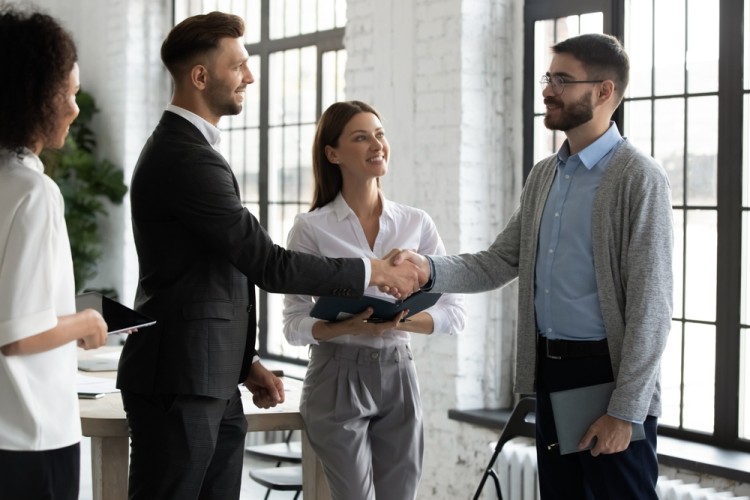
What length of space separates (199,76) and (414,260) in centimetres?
83

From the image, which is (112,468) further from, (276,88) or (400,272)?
(276,88)

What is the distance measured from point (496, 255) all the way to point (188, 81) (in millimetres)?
1063

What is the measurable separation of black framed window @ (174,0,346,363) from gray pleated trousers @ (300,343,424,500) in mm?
3534

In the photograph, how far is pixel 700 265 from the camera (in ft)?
13.6

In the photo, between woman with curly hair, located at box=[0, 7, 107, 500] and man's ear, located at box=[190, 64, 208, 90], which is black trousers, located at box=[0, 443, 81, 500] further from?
man's ear, located at box=[190, 64, 208, 90]

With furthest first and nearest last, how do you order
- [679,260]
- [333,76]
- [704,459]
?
[333,76]
[679,260]
[704,459]

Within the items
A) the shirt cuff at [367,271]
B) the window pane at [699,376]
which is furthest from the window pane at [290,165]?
the shirt cuff at [367,271]

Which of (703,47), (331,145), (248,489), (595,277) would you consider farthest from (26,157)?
(248,489)

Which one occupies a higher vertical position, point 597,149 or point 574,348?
point 597,149

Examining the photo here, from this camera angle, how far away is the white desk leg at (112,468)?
3.10 m

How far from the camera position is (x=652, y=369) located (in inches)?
97.7

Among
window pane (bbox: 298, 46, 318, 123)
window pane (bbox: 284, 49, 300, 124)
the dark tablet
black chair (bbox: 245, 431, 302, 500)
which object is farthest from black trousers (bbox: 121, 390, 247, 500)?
window pane (bbox: 284, 49, 300, 124)

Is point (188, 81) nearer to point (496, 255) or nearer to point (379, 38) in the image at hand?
point (496, 255)

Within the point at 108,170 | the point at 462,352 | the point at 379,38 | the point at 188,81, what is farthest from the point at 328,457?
the point at 108,170
